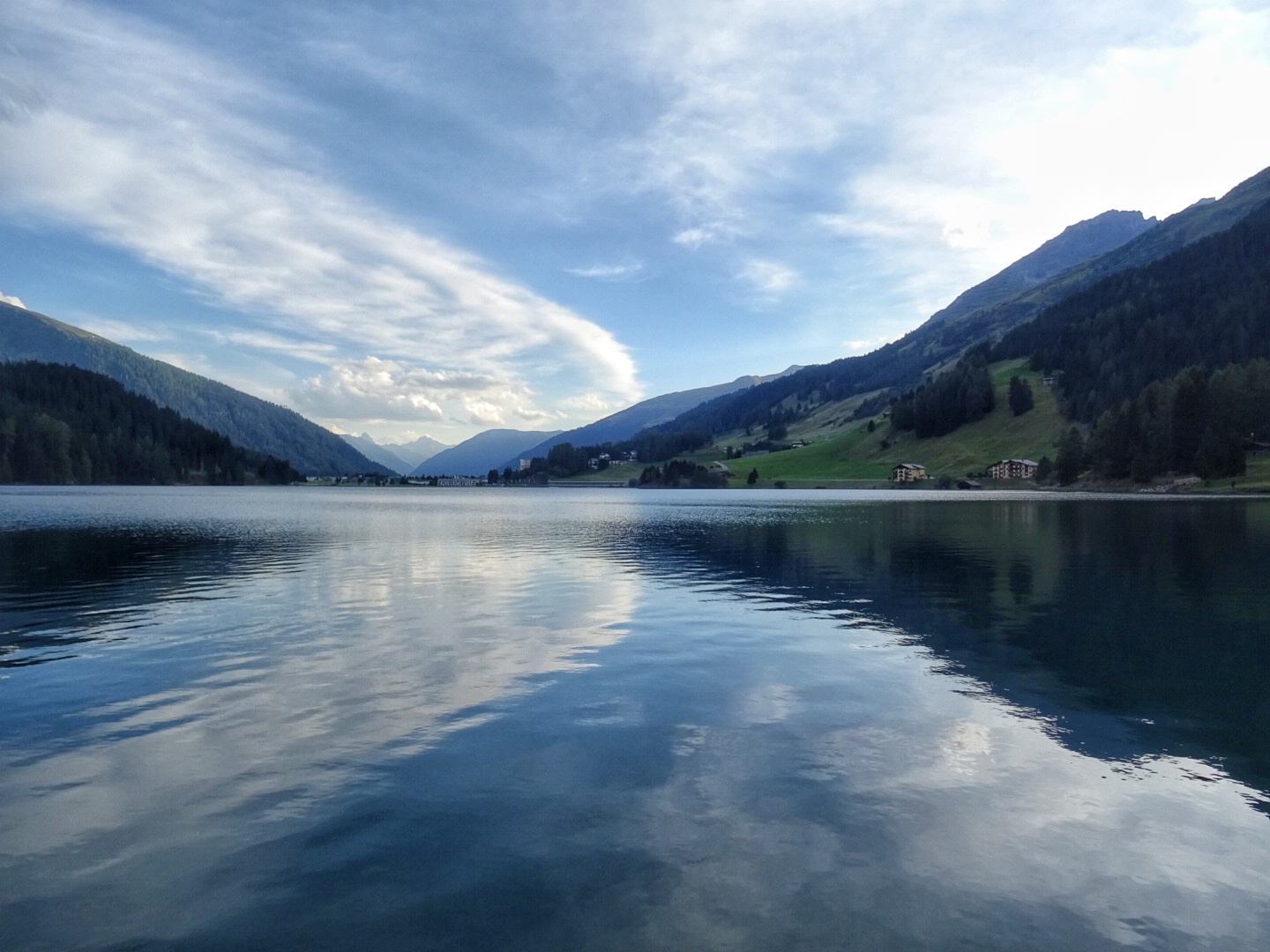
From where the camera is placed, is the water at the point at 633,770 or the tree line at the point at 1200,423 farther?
the tree line at the point at 1200,423

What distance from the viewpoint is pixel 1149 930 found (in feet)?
34.4

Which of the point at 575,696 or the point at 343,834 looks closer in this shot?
the point at 343,834

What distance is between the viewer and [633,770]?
1645 centimetres

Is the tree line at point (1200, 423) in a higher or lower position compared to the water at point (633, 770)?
higher

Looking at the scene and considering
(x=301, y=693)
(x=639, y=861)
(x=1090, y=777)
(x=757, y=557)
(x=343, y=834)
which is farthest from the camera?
(x=757, y=557)

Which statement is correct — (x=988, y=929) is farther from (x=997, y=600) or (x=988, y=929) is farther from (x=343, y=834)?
(x=997, y=600)

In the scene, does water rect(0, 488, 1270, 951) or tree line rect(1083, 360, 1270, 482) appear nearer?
water rect(0, 488, 1270, 951)

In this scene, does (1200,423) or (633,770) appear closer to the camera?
(633,770)

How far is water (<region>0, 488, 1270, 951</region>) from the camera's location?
10.9m

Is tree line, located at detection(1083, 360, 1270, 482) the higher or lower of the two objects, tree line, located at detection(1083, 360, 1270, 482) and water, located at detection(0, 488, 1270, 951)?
the higher

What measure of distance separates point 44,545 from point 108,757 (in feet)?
192

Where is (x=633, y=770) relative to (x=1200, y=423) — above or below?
below

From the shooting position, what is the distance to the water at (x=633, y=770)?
1086 cm

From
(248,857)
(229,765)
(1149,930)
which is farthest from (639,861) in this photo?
(229,765)
